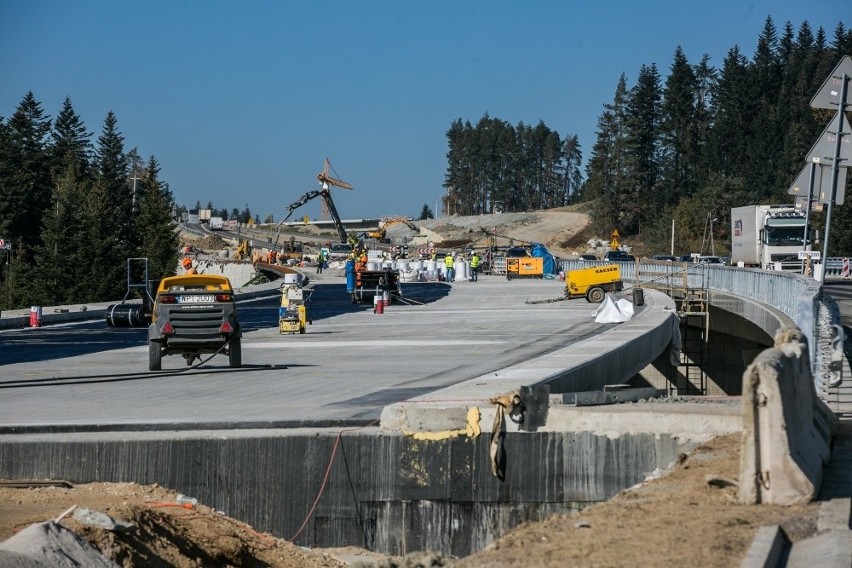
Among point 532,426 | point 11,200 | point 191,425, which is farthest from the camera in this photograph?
point 11,200

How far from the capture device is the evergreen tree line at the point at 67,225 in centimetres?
9981

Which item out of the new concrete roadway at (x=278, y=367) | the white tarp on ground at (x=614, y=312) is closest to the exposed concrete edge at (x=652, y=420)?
the new concrete roadway at (x=278, y=367)

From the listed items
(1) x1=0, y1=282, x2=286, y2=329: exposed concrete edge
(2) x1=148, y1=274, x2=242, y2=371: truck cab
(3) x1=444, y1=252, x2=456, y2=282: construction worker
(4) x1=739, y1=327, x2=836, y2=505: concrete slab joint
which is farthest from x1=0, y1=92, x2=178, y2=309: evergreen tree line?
(4) x1=739, y1=327, x2=836, y2=505: concrete slab joint

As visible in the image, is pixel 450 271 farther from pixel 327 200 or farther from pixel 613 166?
pixel 613 166

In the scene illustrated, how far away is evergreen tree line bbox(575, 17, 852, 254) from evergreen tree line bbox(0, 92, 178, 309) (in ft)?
191

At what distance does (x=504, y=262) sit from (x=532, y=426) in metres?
77.4

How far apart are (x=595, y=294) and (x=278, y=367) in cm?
2585

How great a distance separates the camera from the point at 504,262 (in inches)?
3501

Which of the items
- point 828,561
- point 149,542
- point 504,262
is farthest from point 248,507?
point 504,262

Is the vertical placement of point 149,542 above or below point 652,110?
below

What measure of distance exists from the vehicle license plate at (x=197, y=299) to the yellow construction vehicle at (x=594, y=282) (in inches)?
1068

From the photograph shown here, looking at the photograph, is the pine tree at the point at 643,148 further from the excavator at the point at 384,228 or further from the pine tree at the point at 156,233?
the pine tree at the point at 156,233

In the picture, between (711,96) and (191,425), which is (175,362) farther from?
(711,96)

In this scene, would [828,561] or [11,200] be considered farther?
[11,200]
